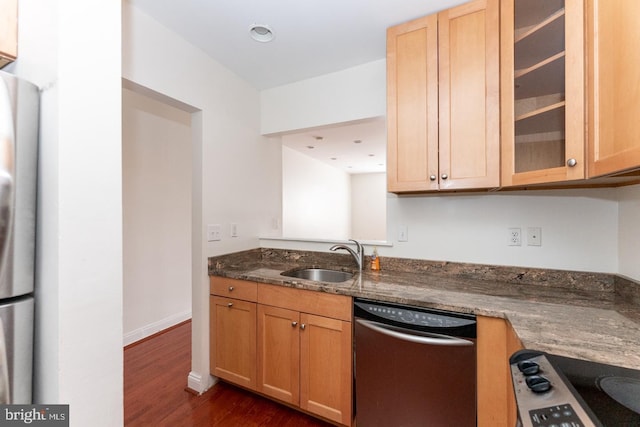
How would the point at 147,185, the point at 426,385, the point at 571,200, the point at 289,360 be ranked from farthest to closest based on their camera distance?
the point at 147,185 < the point at 289,360 < the point at 571,200 < the point at 426,385

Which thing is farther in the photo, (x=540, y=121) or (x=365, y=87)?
(x=365, y=87)

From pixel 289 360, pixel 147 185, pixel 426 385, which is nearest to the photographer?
pixel 426 385

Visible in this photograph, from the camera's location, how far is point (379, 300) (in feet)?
4.55

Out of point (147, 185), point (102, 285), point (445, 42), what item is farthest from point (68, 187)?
point (147, 185)

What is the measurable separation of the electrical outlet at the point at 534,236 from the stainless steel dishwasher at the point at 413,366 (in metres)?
0.77

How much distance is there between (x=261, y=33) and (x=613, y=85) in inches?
69.4

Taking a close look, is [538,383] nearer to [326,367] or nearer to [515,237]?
[326,367]

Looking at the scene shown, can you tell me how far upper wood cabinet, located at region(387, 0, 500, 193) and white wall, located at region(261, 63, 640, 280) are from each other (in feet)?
1.31

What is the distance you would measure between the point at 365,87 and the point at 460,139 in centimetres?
94

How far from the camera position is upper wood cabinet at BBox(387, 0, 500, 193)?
1367 mm

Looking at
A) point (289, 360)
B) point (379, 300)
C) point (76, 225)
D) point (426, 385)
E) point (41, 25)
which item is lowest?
point (289, 360)

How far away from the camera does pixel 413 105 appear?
155 cm

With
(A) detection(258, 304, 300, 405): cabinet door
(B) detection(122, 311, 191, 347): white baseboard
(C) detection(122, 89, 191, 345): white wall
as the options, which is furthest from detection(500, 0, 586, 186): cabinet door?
(B) detection(122, 311, 191, 347): white baseboard

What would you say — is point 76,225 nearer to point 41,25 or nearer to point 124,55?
point 41,25
